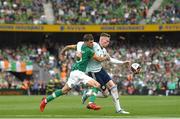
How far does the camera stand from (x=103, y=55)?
18.4 m

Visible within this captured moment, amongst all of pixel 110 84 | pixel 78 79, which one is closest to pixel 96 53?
pixel 110 84

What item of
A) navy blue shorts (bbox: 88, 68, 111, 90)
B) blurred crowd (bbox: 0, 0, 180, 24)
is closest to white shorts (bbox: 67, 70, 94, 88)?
navy blue shorts (bbox: 88, 68, 111, 90)

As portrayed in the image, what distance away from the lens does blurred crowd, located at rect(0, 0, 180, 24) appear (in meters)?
48.3

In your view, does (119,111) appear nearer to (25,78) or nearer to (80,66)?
(80,66)

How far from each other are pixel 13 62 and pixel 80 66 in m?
29.1

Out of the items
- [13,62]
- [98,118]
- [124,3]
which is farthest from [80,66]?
[124,3]

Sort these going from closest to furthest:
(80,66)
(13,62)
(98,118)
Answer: (98,118) < (80,66) < (13,62)

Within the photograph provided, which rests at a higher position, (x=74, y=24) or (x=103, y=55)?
(x=74, y=24)

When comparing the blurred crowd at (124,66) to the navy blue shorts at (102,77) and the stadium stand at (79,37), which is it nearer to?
the stadium stand at (79,37)

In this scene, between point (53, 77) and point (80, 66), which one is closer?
point (80, 66)

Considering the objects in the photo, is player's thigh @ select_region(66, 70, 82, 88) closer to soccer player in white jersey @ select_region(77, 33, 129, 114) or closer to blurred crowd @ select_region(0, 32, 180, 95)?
soccer player in white jersey @ select_region(77, 33, 129, 114)

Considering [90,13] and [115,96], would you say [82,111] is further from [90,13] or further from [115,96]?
[90,13]

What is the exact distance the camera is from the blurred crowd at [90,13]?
48.3 metres

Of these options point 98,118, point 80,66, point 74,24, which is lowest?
point 98,118
